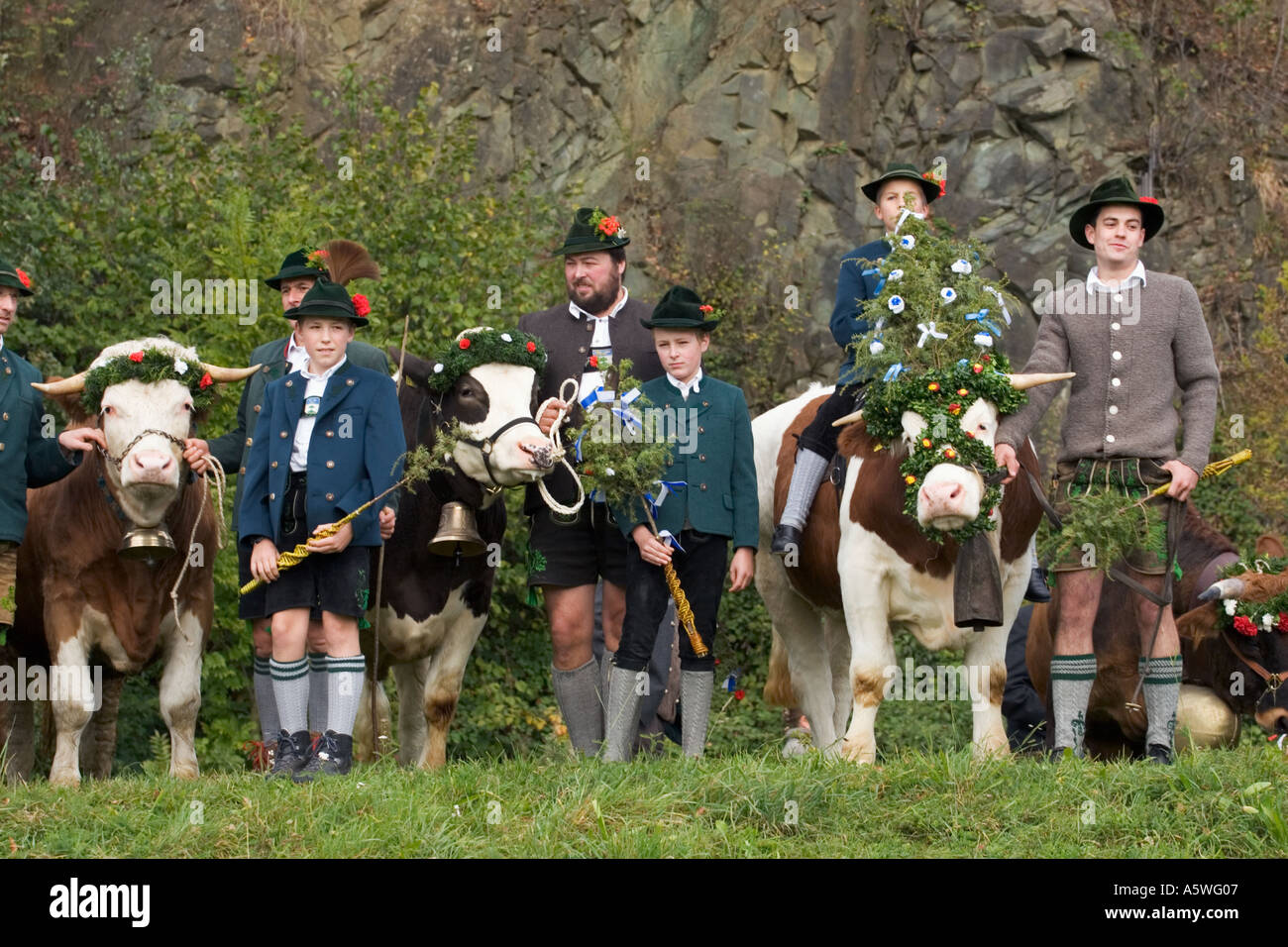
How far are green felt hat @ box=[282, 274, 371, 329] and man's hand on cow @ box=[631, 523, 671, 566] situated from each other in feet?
5.69

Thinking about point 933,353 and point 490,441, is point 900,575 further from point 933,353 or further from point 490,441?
point 490,441

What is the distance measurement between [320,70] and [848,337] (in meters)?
16.3

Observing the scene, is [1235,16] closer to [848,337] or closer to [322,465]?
[848,337]

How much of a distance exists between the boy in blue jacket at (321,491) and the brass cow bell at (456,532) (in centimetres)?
52

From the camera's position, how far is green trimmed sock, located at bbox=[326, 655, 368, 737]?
287 inches

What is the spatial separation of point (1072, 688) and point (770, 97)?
57.1 ft

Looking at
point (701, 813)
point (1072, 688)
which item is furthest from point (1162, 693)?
point (701, 813)

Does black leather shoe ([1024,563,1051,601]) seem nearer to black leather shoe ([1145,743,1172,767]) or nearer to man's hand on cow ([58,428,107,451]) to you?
black leather shoe ([1145,743,1172,767])

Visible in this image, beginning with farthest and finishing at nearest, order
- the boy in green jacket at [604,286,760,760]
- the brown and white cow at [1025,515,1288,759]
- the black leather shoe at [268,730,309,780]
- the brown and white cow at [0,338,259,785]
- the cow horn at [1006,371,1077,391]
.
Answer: the brown and white cow at [1025,515,1288,759] < the brown and white cow at [0,338,259,785] < the boy in green jacket at [604,286,760,760] < the cow horn at [1006,371,1077,391] < the black leather shoe at [268,730,309,780]

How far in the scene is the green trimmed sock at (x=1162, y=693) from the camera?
303 inches

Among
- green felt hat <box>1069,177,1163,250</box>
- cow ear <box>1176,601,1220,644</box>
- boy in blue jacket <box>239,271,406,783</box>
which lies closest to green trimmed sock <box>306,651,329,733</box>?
boy in blue jacket <box>239,271,406,783</box>

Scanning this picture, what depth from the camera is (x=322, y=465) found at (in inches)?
297
